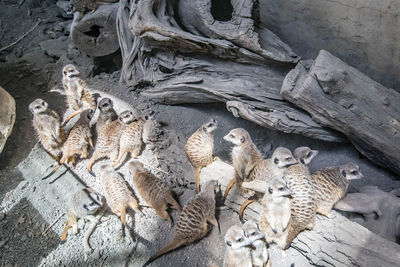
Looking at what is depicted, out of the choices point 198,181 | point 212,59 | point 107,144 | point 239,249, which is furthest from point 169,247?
point 212,59

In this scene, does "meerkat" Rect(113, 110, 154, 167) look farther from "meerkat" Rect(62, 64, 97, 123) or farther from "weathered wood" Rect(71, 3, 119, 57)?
"weathered wood" Rect(71, 3, 119, 57)

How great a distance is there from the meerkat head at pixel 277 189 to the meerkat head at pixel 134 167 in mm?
1087

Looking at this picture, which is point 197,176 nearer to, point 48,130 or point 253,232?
point 253,232

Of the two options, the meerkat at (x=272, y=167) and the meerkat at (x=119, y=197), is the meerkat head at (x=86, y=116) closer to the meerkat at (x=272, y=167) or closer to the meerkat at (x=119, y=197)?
the meerkat at (x=119, y=197)

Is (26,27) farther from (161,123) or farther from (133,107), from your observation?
(161,123)

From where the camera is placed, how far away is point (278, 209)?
1900 mm

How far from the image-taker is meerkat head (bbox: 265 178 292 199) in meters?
1.89

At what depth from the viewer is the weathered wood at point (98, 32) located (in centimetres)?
352

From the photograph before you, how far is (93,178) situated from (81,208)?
0.46 m

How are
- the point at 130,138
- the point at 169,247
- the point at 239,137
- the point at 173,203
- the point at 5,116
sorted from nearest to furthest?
the point at 169,247 → the point at 173,203 → the point at 239,137 → the point at 130,138 → the point at 5,116

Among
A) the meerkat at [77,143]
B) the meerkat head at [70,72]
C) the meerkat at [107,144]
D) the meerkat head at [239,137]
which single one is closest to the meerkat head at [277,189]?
the meerkat head at [239,137]

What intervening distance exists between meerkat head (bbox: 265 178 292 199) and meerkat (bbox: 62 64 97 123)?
6.96 feet

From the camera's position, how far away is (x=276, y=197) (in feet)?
6.28

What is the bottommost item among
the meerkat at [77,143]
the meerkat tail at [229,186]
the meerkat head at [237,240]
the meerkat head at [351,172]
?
the meerkat at [77,143]
